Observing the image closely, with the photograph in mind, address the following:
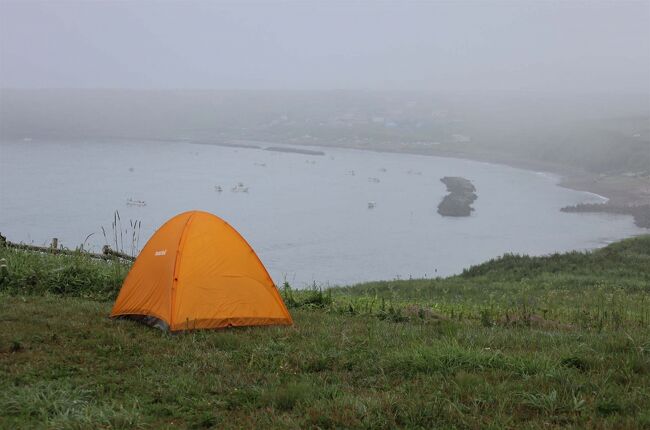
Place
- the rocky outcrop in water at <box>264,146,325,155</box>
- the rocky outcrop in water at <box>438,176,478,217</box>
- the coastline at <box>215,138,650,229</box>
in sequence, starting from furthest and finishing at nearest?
the rocky outcrop in water at <box>264,146,325,155</box>
the coastline at <box>215,138,650,229</box>
the rocky outcrop in water at <box>438,176,478,217</box>

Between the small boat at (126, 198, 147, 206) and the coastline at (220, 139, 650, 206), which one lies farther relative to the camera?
the coastline at (220, 139, 650, 206)

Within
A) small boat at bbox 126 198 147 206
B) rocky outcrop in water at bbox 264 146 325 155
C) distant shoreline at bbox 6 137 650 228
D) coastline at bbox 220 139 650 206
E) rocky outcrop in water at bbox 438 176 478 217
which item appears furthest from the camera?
rocky outcrop in water at bbox 264 146 325 155

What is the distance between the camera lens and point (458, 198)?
3041 inches

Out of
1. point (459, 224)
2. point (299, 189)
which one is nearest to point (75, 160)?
point (299, 189)

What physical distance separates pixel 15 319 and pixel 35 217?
5401cm

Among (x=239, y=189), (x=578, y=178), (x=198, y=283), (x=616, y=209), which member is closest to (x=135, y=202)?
(x=239, y=189)

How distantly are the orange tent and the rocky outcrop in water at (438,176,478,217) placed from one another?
208 feet

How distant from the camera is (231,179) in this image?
96438 millimetres

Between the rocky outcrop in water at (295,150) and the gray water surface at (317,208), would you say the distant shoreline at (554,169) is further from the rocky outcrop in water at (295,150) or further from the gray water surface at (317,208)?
the gray water surface at (317,208)

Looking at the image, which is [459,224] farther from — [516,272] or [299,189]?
[516,272]

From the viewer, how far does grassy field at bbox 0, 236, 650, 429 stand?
192 inches

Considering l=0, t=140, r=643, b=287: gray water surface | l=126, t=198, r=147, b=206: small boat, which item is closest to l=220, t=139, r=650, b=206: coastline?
l=0, t=140, r=643, b=287: gray water surface

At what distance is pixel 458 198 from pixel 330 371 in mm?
73048

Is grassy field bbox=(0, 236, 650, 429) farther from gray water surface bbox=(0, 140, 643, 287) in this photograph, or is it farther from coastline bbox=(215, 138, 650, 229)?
coastline bbox=(215, 138, 650, 229)
